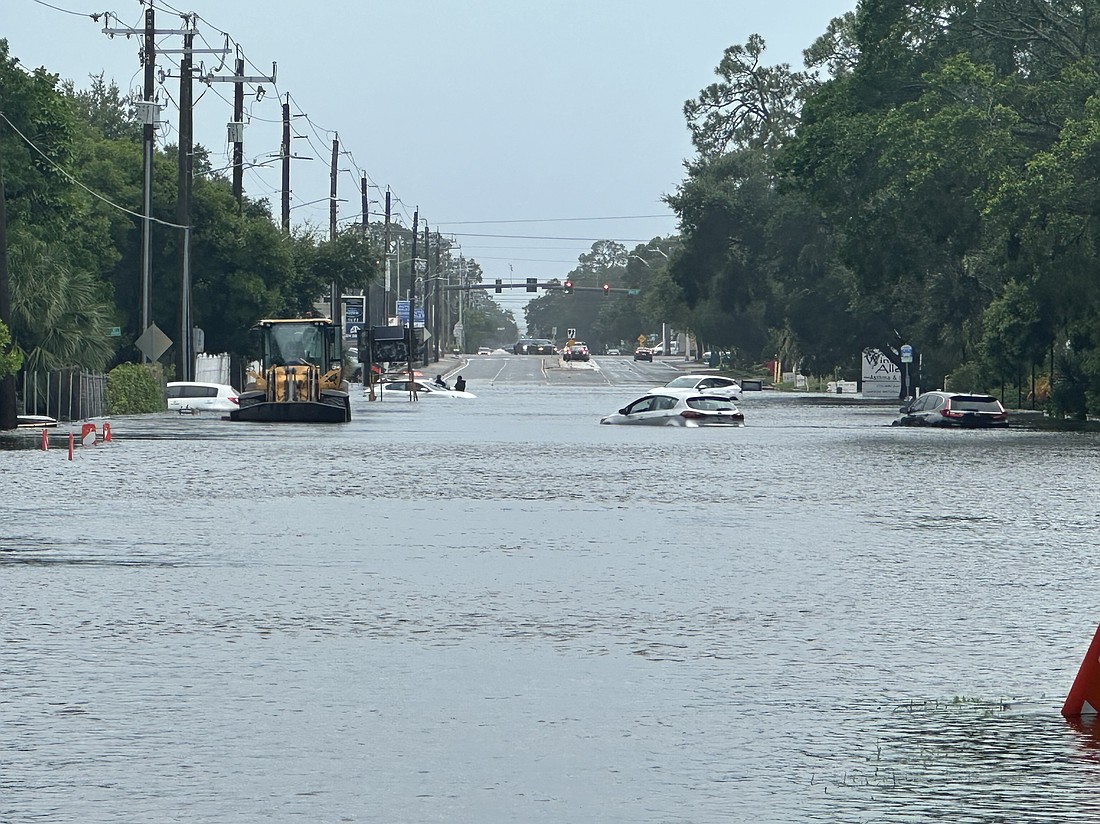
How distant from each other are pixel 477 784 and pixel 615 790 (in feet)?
1.80

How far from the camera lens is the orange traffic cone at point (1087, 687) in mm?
9648

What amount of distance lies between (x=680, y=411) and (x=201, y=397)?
17.9 m

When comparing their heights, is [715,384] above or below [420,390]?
above

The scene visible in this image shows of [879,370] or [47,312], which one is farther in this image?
[879,370]

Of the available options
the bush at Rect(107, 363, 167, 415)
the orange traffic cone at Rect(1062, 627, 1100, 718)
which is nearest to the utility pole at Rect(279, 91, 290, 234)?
the bush at Rect(107, 363, 167, 415)

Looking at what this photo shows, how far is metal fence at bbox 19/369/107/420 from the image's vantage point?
173ft

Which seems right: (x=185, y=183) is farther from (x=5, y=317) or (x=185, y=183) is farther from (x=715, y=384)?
(x=715, y=384)

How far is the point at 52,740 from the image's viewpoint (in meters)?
9.03

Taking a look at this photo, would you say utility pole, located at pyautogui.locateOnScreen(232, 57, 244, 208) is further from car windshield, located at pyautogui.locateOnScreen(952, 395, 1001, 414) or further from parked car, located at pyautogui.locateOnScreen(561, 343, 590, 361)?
parked car, located at pyautogui.locateOnScreen(561, 343, 590, 361)

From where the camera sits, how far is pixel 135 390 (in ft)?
200

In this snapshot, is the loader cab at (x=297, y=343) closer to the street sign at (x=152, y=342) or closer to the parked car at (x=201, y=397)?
the street sign at (x=152, y=342)

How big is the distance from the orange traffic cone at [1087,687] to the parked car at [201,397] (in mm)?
55461

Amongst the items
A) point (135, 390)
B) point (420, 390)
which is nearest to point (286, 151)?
point (420, 390)

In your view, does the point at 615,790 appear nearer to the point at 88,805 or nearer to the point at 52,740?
the point at 88,805
